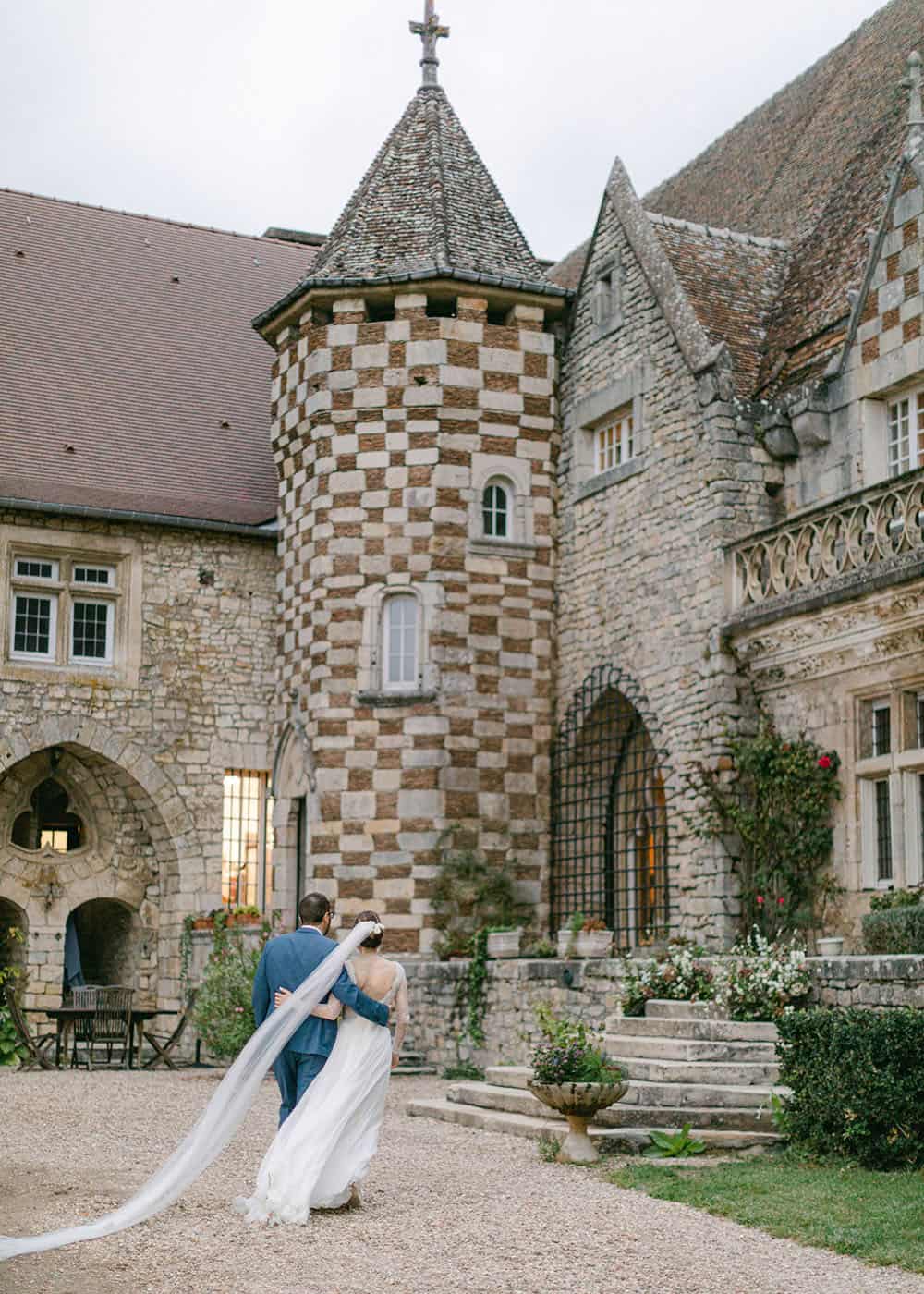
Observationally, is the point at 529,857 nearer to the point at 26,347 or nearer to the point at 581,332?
the point at 581,332

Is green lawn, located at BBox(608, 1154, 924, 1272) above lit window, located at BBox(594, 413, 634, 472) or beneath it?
beneath

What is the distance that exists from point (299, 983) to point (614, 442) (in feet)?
31.9

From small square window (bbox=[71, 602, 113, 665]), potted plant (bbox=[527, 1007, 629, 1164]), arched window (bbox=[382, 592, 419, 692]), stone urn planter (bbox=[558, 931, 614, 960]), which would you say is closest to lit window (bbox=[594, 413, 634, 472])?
arched window (bbox=[382, 592, 419, 692])

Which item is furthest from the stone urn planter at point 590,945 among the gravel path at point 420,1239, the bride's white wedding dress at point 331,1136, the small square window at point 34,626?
the small square window at point 34,626

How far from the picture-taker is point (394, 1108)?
486 inches

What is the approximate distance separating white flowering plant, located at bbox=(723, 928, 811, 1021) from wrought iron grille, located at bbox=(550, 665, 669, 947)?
4.27 m

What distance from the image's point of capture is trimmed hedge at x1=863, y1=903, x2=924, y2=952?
428 inches

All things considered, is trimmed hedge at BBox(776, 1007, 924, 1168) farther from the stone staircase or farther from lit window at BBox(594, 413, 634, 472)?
lit window at BBox(594, 413, 634, 472)

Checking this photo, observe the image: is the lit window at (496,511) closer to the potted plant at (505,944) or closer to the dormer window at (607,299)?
the dormer window at (607,299)

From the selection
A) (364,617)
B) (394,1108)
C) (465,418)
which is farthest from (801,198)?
(394,1108)

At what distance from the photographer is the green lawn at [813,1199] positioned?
6.74 meters

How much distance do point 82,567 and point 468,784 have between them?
5.06 m

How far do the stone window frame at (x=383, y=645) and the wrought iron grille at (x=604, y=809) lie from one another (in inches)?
58.6

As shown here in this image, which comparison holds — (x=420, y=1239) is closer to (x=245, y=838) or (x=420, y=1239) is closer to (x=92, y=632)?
(x=245, y=838)
